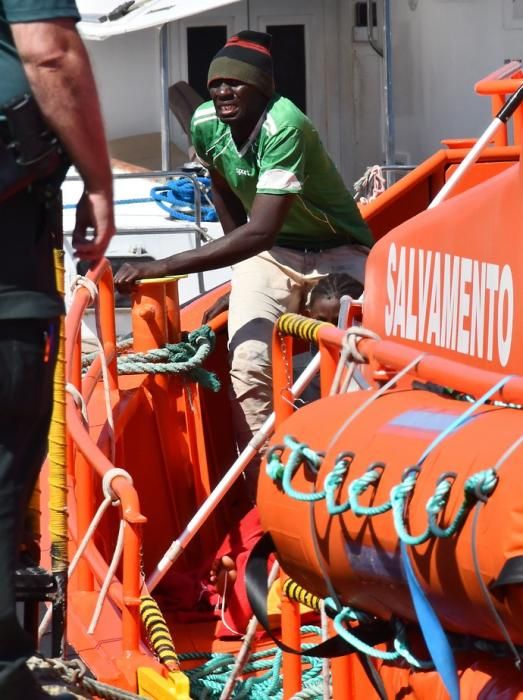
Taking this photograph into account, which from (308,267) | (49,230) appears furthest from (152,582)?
(49,230)

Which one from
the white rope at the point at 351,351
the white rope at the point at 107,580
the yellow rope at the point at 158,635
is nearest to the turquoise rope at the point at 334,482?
the white rope at the point at 351,351

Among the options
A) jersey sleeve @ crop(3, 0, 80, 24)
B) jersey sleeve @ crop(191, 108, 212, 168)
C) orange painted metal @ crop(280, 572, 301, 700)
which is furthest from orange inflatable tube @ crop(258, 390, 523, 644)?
jersey sleeve @ crop(191, 108, 212, 168)

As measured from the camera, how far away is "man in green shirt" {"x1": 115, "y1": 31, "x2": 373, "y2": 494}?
5.15m

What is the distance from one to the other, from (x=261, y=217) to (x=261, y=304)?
1.25ft

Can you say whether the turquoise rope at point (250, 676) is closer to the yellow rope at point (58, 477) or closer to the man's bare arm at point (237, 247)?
the man's bare arm at point (237, 247)

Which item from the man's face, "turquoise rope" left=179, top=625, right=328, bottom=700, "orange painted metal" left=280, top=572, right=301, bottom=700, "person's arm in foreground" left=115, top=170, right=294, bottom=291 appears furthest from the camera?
the man's face

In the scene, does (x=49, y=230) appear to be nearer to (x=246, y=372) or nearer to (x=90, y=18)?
(x=246, y=372)

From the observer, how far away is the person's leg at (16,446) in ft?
7.66

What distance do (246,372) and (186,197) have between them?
655 centimetres

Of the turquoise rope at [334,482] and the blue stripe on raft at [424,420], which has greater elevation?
the blue stripe on raft at [424,420]

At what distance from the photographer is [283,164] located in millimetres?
5172

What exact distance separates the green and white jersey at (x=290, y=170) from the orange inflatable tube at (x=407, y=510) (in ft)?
7.14

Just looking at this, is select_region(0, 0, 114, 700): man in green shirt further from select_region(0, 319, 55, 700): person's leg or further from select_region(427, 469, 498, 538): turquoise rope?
select_region(427, 469, 498, 538): turquoise rope

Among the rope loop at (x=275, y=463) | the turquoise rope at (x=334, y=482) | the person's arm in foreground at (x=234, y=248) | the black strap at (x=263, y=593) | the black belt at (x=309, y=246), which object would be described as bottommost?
the black strap at (x=263, y=593)
